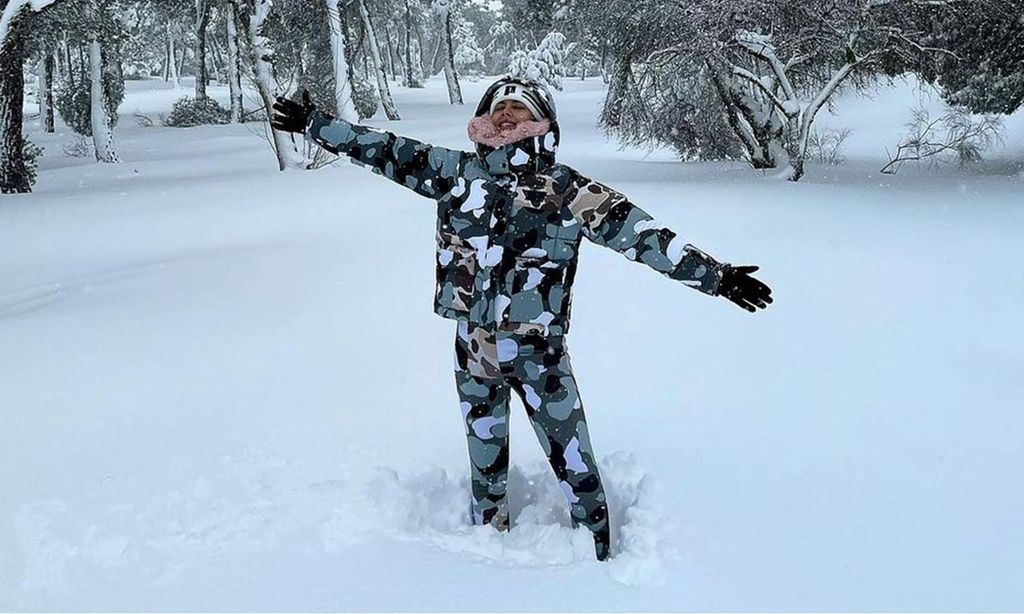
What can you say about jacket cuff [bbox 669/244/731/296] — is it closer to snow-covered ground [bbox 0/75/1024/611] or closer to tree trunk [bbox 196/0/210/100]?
snow-covered ground [bbox 0/75/1024/611]

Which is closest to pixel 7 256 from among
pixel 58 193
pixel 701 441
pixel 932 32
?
pixel 58 193

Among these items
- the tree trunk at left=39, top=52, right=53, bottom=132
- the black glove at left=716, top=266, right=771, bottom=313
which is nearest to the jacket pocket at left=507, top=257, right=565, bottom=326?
the black glove at left=716, top=266, right=771, bottom=313

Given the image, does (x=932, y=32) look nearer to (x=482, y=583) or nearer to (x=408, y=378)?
(x=408, y=378)

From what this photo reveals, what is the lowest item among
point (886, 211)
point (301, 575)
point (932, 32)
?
point (301, 575)

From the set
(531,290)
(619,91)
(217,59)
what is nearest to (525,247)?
(531,290)

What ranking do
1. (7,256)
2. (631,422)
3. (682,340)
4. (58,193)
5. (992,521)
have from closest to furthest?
1. (992,521)
2. (631,422)
3. (682,340)
4. (7,256)
5. (58,193)

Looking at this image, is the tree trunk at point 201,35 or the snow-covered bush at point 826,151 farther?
the tree trunk at point 201,35

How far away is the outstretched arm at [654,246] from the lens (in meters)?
2.59

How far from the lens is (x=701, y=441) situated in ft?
12.0

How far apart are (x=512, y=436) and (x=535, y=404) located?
38.2 inches

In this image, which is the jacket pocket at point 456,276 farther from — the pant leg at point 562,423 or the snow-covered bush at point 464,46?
the snow-covered bush at point 464,46

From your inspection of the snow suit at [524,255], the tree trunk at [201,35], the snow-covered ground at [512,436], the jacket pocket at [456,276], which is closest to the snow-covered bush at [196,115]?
the tree trunk at [201,35]

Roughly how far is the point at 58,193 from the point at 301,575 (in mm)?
13346

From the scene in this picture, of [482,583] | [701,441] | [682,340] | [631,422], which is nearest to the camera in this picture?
[482,583]
